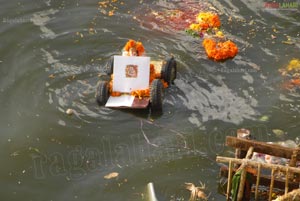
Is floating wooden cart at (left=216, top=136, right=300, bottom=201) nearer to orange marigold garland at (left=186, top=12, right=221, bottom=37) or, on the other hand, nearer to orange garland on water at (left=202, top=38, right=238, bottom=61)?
orange garland on water at (left=202, top=38, right=238, bottom=61)

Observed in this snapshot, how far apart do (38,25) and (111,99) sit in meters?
6.20

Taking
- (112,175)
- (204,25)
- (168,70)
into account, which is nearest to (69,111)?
(112,175)

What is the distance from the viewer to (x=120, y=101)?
13.2 metres

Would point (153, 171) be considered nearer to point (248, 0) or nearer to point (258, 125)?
point (258, 125)

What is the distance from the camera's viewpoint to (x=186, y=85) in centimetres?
1438

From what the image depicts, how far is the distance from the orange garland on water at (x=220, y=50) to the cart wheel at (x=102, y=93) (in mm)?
4181

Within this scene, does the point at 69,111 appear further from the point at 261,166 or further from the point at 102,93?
the point at 261,166

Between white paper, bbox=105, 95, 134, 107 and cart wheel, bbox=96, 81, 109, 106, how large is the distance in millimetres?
149

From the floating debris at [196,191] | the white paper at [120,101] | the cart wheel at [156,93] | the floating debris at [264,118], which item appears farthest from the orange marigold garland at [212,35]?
the floating debris at [196,191]

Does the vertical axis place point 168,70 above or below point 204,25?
below

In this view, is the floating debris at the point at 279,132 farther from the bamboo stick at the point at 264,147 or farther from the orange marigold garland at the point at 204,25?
the orange marigold garland at the point at 204,25

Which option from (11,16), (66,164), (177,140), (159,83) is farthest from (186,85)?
(11,16)

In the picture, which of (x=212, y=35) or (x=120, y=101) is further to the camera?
(x=212, y=35)

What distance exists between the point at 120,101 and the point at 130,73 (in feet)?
2.85
